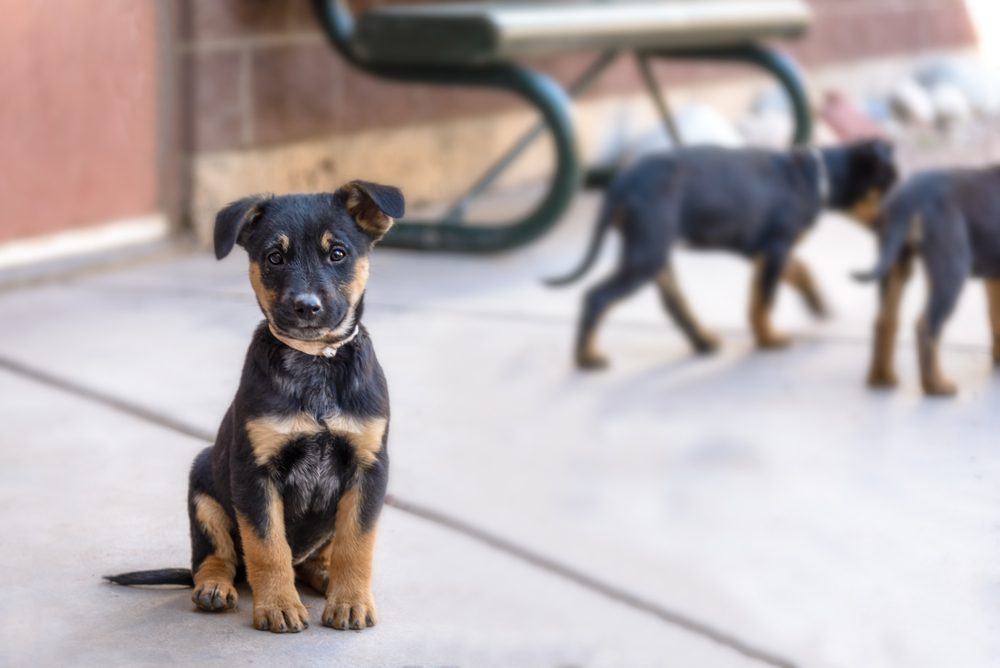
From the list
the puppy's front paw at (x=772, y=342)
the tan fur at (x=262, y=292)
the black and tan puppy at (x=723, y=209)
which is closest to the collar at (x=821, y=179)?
the black and tan puppy at (x=723, y=209)

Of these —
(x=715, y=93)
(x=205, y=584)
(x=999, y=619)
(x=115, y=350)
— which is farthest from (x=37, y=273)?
(x=715, y=93)

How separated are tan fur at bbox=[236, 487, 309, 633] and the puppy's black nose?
1.12 ft

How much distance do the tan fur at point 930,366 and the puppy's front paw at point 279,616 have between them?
2.58m

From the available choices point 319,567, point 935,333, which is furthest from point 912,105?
point 319,567

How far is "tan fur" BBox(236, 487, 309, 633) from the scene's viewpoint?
2.78 meters

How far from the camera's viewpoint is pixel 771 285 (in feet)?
17.2

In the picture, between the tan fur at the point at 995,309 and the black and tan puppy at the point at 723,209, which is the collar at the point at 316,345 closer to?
the black and tan puppy at the point at 723,209

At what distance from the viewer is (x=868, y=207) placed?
5.37 meters

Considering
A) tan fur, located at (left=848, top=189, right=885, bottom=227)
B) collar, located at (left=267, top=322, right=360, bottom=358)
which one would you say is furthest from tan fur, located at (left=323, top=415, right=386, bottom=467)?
tan fur, located at (left=848, top=189, right=885, bottom=227)

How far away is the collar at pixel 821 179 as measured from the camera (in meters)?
5.32

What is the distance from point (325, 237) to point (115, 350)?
2.44m

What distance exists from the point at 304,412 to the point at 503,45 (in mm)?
3715

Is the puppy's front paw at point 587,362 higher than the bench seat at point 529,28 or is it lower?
lower

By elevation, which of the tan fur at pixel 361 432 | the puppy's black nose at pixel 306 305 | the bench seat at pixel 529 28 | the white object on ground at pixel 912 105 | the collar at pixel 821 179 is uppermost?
the bench seat at pixel 529 28
